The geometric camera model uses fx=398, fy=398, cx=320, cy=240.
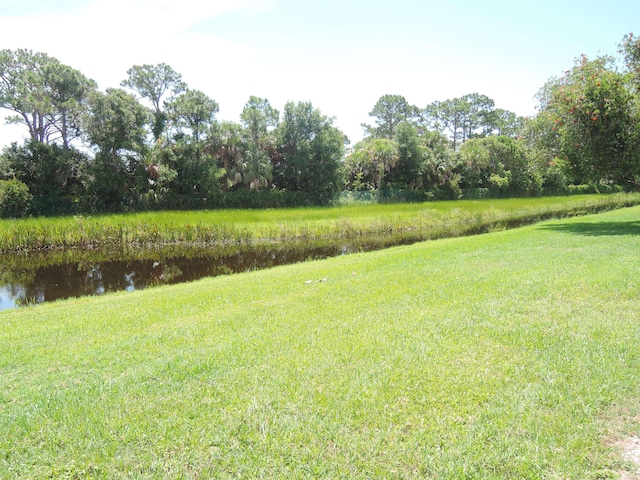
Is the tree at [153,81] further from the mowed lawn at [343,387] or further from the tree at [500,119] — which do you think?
the tree at [500,119]

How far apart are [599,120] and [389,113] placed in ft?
236

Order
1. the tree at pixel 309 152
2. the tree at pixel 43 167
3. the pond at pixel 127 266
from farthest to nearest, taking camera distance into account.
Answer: the tree at pixel 309 152
the tree at pixel 43 167
the pond at pixel 127 266

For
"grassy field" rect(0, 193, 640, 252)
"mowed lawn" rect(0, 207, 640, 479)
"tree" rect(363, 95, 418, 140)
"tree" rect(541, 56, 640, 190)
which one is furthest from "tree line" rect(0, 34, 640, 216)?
"tree" rect(363, 95, 418, 140)

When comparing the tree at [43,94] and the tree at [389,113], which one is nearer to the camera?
the tree at [43,94]

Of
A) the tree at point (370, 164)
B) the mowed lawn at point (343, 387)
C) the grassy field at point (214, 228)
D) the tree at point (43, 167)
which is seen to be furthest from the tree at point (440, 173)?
the mowed lawn at point (343, 387)

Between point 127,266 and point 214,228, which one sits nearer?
point 127,266

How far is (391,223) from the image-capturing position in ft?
95.1

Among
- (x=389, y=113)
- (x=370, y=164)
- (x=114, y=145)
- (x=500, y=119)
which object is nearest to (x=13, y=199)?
(x=114, y=145)

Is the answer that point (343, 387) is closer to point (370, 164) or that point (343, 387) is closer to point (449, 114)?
point (370, 164)

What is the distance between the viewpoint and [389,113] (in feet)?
275

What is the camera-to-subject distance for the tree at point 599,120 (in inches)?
609

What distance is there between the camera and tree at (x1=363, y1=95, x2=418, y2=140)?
8280cm

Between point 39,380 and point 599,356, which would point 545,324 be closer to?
point 599,356

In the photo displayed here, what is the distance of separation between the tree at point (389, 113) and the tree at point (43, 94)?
190ft
